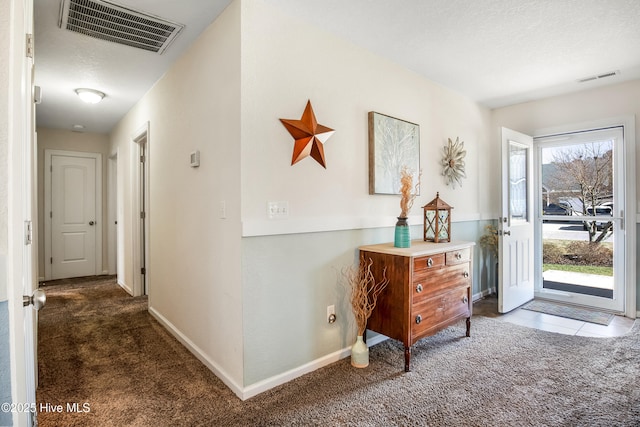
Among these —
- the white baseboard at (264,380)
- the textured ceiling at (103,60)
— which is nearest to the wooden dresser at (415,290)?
the white baseboard at (264,380)

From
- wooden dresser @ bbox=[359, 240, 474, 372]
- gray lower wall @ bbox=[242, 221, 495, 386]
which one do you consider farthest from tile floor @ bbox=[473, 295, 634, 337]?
gray lower wall @ bbox=[242, 221, 495, 386]

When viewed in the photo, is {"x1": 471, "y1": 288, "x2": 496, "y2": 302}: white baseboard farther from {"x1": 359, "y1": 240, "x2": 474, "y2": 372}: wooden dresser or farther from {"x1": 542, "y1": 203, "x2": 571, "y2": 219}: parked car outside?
{"x1": 359, "y1": 240, "x2": 474, "y2": 372}: wooden dresser

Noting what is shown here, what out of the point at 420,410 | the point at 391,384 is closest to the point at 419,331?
the point at 391,384

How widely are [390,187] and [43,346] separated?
3.14 metres

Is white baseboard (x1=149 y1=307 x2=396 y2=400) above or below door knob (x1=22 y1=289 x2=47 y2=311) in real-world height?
below

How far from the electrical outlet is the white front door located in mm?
2074

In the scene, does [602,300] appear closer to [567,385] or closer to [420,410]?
[567,385]

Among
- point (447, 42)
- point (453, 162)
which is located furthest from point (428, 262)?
point (447, 42)

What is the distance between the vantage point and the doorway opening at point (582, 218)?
3.58 metres

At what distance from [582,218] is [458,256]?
2209mm

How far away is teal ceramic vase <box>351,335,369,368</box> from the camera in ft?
7.66

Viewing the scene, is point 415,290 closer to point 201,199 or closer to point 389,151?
point 389,151

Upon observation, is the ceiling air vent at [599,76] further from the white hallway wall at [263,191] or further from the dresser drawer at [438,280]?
the dresser drawer at [438,280]

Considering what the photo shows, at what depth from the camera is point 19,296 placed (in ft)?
2.91
